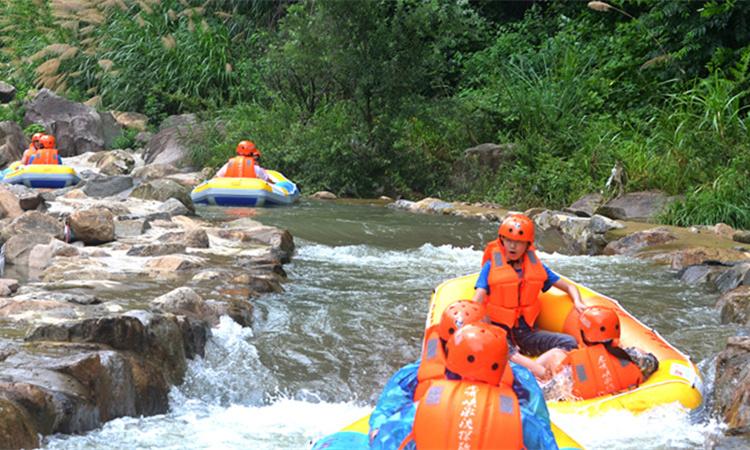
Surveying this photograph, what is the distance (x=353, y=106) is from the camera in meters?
15.0

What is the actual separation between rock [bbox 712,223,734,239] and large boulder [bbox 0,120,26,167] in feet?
40.7

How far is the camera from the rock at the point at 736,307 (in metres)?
6.72

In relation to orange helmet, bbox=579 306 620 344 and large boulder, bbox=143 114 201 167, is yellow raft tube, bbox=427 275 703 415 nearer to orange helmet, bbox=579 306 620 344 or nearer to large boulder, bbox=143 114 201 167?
orange helmet, bbox=579 306 620 344

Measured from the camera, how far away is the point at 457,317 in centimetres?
364

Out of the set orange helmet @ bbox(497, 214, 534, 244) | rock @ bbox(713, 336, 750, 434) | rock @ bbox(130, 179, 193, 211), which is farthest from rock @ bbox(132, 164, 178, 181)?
rock @ bbox(713, 336, 750, 434)

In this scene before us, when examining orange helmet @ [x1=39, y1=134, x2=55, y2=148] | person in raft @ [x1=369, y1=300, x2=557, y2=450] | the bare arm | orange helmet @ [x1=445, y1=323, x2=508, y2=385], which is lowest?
orange helmet @ [x1=39, y1=134, x2=55, y2=148]

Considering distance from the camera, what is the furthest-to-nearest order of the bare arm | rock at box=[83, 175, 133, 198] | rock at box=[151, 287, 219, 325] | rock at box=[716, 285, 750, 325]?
rock at box=[83, 175, 133, 198] → rock at box=[716, 285, 750, 325] → rock at box=[151, 287, 219, 325] → the bare arm

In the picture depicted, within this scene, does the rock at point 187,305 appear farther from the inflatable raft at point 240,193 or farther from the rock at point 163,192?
the inflatable raft at point 240,193

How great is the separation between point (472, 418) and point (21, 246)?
6.08 m

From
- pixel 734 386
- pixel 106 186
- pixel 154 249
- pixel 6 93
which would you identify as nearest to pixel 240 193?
pixel 106 186

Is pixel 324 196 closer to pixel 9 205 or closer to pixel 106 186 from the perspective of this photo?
pixel 106 186

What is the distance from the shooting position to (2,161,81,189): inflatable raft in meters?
14.6

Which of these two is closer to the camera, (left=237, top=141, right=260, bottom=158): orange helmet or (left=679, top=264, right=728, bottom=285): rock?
(left=679, top=264, right=728, bottom=285): rock

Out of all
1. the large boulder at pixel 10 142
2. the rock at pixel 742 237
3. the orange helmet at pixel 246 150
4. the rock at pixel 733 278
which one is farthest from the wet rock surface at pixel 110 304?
the large boulder at pixel 10 142
